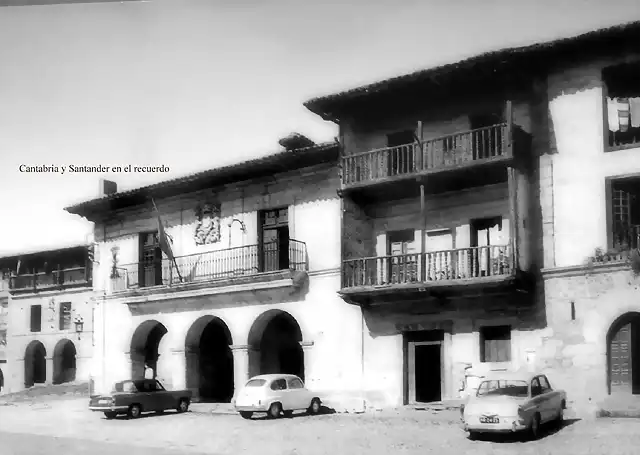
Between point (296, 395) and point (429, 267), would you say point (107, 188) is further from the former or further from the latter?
point (429, 267)

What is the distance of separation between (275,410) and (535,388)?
11.6 ft

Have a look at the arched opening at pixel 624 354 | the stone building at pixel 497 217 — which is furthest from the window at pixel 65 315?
the arched opening at pixel 624 354

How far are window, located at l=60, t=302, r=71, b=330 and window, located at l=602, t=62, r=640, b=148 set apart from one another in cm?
1122

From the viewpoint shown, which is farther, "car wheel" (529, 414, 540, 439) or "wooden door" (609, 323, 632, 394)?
"wooden door" (609, 323, 632, 394)

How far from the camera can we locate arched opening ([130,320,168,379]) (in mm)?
13531

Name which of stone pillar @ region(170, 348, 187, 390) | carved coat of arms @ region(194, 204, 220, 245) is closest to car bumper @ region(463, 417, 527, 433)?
carved coat of arms @ region(194, 204, 220, 245)

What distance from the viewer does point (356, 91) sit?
10391 millimetres

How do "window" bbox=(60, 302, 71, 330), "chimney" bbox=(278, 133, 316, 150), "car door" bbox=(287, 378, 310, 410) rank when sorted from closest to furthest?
"chimney" bbox=(278, 133, 316, 150)
"car door" bbox=(287, 378, 310, 410)
"window" bbox=(60, 302, 71, 330)

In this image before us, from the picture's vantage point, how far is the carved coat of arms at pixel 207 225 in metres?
12.7

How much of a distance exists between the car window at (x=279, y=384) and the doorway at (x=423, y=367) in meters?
1.61

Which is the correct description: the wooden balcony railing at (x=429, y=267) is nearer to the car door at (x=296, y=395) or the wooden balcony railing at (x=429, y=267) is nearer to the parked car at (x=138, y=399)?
the car door at (x=296, y=395)

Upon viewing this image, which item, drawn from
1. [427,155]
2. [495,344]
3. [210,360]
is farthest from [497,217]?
[210,360]

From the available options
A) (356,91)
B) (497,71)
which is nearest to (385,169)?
(356,91)

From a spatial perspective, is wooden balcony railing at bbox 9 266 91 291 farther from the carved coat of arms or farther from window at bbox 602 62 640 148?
window at bbox 602 62 640 148
